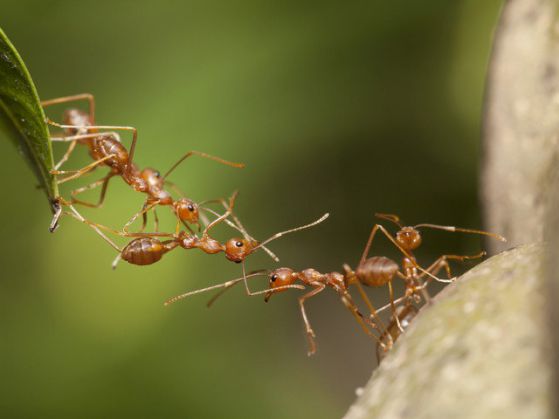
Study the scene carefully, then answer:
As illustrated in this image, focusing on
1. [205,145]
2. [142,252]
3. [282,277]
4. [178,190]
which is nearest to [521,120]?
[282,277]

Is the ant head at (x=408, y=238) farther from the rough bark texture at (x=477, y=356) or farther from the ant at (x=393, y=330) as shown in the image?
the rough bark texture at (x=477, y=356)

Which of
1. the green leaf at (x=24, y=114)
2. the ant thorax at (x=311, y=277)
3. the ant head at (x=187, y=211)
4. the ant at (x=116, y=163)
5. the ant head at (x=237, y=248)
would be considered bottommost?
the ant thorax at (x=311, y=277)

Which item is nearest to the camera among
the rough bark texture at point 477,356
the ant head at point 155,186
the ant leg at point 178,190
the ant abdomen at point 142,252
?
the rough bark texture at point 477,356

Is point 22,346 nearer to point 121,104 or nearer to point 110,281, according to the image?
point 110,281

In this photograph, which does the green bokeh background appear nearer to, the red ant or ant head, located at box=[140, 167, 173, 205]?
ant head, located at box=[140, 167, 173, 205]

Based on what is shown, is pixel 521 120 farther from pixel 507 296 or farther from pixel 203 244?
pixel 203 244

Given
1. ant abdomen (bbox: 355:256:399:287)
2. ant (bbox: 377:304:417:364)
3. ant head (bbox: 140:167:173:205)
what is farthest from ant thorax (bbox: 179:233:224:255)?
ant (bbox: 377:304:417:364)

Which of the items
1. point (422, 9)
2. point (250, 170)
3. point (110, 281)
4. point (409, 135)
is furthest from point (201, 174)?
point (422, 9)

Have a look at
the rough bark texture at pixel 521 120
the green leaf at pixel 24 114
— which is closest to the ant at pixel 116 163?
the green leaf at pixel 24 114
